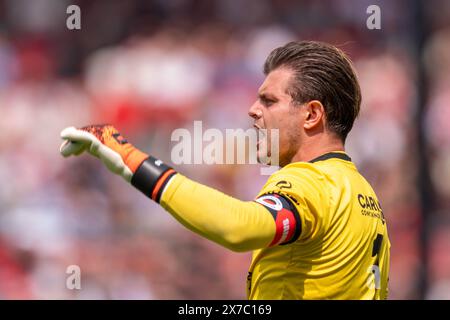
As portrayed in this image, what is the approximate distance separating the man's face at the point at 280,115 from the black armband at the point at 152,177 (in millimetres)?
771

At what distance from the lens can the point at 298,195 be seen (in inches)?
110

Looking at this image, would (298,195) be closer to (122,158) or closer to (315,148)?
(315,148)

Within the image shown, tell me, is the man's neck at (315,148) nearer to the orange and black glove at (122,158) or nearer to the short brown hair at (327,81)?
the short brown hair at (327,81)

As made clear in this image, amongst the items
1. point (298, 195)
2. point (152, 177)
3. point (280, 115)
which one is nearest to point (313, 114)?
point (280, 115)

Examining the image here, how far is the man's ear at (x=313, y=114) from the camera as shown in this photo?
326 centimetres

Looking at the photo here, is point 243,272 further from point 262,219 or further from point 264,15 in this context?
point 262,219

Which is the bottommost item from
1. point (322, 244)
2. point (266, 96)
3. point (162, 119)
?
point (322, 244)

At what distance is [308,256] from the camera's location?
299 centimetres

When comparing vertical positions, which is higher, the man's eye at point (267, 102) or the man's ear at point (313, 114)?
the man's eye at point (267, 102)

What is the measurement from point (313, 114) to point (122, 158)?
3.28 feet

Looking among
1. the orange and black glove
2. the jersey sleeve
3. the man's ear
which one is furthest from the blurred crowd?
the orange and black glove

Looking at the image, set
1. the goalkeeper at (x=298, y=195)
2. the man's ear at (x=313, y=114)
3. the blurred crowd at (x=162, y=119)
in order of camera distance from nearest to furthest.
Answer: the goalkeeper at (x=298, y=195)
the man's ear at (x=313, y=114)
the blurred crowd at (x=162, y=119)

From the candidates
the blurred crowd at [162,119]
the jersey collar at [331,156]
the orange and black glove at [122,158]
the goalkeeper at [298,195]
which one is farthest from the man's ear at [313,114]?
the blurred crowd at [162,119]
